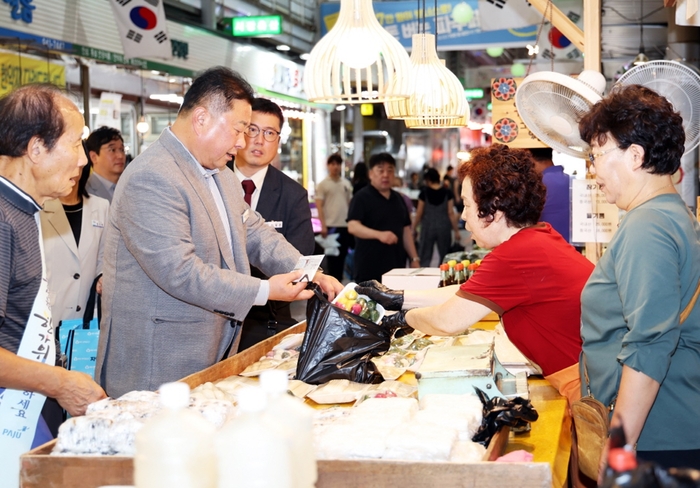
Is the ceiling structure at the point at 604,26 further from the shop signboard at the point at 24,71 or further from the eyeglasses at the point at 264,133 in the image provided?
the shop signboard at the point at 24,71

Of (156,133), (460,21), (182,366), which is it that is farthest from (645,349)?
(156,133)

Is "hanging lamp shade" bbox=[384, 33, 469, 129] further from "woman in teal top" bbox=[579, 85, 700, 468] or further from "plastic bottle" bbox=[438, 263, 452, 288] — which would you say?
"woman in teal top" bbox=[579, 85, 700, 468]

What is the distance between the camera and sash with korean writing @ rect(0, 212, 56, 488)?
8.02ft

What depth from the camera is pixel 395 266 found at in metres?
8.12

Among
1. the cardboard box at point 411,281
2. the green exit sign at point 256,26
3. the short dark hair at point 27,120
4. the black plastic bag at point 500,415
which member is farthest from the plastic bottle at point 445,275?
the green exit sign at point 256,26

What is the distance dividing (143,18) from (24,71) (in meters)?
1.62

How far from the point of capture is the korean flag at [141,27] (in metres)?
9.49

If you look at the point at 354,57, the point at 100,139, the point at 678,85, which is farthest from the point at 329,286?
the point at 100,139

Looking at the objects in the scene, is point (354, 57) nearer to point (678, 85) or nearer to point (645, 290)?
point (678, 85)

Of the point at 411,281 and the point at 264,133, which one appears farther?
the point at 411,281

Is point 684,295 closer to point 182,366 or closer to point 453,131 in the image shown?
point 182,366

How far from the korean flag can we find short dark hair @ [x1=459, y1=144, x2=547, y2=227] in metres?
7.43

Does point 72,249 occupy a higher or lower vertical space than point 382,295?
higher

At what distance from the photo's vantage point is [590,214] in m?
4.62
